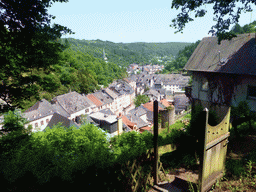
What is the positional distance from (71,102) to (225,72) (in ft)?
129

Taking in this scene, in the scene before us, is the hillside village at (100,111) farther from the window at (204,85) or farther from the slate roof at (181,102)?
the window at (204,85)

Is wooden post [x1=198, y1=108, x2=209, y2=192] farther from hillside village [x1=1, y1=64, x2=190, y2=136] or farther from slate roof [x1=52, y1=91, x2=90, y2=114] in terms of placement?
slate roof [x1=52, y1=91, x2=90, y2=114]

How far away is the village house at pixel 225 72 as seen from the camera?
440 inches

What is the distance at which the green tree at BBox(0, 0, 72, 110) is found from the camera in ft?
17.5

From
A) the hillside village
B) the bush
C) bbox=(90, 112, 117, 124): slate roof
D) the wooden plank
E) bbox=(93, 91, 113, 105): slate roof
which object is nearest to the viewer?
the wooden plank

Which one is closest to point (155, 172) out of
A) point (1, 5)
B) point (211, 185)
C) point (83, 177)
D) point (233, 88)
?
point (211, 185)

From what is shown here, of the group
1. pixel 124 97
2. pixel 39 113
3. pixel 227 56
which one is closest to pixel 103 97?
pixel 124 97

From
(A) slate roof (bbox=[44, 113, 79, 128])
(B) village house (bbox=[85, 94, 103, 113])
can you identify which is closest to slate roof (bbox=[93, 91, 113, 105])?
(B) village house (bbox=[85, 94, 103, 113])

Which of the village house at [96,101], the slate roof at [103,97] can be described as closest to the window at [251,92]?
the village house at [96,101]

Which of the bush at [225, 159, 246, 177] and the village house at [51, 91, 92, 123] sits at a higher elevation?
the bush at [225, 159, 246, 177]

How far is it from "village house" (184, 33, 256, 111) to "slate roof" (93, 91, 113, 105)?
43673mm

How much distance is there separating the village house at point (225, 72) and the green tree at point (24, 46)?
1068 centimetres

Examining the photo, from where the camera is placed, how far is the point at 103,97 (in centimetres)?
5797

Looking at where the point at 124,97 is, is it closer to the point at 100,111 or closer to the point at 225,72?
the point at 100,111
